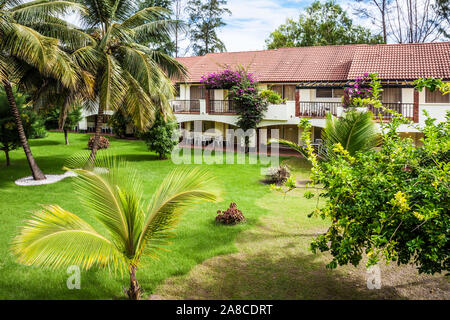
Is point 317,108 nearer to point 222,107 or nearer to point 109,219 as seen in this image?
point 222,107

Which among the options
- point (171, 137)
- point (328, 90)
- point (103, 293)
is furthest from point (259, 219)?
point (328, 90)

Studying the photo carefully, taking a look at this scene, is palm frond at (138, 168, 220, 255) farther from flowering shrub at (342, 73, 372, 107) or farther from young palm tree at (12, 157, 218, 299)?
flowering shrub at (342, 73, 372, 107)

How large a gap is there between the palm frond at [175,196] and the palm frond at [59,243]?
A: 65 centimetres

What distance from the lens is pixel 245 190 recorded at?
48.0 feet

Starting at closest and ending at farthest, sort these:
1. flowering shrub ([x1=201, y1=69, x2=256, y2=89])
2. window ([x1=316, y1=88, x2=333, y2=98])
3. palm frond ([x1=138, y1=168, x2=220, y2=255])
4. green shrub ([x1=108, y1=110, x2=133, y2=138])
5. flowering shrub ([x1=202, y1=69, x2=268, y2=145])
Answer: palm frond ([x1=138, y1=168, x2=220, y2=255]) → flowering shrub ([x1=202, y1=69, x2=268, y2=145]) → flowering shrub ([x1=201, y1=69, x2=256, y2=89]) → window ([x1=316, y1=88, x2=333, y2=98]) → green shrub ([x1=108, y1=110, x2=133, y2=138])

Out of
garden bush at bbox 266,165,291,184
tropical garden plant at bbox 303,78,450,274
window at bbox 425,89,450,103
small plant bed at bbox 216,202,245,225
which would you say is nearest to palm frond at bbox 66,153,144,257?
tropical garden plant at bbox 303,78,450,274

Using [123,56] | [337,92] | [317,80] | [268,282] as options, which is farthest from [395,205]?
[337,92]

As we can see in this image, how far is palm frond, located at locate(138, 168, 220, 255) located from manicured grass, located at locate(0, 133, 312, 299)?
167cm

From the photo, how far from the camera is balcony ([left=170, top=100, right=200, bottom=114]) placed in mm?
27083

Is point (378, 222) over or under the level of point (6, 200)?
over

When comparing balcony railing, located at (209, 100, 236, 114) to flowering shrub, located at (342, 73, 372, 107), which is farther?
balcony railing, located at (209, 100, 236, 114)

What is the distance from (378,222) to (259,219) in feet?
20.2

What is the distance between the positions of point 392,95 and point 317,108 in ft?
15.2
